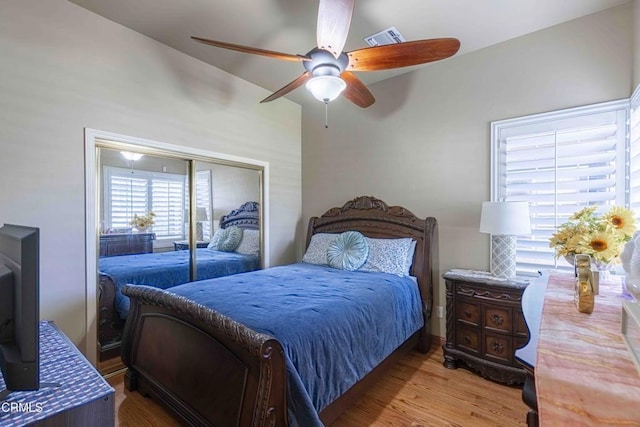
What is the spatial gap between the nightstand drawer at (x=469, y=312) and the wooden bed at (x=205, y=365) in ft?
1.55

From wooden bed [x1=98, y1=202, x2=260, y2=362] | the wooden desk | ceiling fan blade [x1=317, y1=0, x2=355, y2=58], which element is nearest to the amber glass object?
the wooden desk

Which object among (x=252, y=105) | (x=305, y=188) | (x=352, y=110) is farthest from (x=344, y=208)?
(x=252, y=105)

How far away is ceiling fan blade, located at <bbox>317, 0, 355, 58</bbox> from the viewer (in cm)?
165

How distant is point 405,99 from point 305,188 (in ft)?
5.78

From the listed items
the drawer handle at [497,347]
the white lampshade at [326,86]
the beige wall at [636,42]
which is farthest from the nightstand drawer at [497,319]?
the white lampshade at [326,86]

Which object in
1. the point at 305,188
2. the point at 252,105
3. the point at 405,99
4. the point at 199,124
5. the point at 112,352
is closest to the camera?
the point at 112,352

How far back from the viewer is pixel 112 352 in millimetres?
2582

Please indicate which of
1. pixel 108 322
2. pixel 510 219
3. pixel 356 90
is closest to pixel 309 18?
pixel 356 90

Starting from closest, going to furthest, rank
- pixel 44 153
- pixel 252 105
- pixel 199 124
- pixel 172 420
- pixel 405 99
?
pixel 172 420, pixel 44 153, pixel 199 124, pixel 405 99, pixel 252 105

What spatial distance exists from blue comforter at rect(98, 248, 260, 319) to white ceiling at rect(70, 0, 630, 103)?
2.02 metres

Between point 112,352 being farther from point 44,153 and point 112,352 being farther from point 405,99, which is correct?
point 405,99

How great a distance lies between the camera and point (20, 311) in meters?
0.96

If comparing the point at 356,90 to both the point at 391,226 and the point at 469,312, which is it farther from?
the point at 469,312

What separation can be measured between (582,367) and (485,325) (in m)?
1.78
